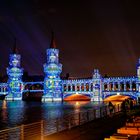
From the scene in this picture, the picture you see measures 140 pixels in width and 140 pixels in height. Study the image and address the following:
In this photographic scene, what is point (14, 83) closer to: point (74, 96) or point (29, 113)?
point (74, 96)

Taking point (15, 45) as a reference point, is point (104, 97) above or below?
below

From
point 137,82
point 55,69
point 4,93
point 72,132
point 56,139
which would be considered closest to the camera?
point 56,139

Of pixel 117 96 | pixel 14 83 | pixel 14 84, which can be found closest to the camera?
pixel 117 96

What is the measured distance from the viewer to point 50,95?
426 ft

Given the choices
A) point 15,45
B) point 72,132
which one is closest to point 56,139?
point 72,132

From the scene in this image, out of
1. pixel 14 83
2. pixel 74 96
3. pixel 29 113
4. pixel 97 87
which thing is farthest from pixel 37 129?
pixel 14 83

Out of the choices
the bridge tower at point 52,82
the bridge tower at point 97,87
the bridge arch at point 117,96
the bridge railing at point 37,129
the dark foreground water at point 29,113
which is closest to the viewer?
the bridge railing at point 37,129

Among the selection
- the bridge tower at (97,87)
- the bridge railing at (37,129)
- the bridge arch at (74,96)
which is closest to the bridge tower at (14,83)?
the bridge arch at (74,96)

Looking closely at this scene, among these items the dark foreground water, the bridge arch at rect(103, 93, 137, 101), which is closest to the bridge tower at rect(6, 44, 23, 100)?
the bridge arch at rect(103, 93, 137, 101)

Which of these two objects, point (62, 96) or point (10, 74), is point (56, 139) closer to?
point (62, 96)

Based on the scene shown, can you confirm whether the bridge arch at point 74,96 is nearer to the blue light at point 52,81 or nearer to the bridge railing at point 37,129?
the blue light at point 52,81

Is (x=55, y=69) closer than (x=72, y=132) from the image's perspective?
No

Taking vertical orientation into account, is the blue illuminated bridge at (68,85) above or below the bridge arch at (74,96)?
above

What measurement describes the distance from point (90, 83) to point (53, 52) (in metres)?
20.7
